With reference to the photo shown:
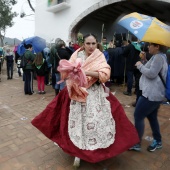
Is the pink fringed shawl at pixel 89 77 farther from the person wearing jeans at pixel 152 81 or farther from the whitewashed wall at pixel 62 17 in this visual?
the whitewashed wall at pixel 62 17

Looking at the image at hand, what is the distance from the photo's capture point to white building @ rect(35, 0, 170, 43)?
34.8 feet

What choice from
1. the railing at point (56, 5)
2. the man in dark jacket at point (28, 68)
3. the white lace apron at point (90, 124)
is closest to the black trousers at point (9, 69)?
the man in dark jacket at point (28, 68)

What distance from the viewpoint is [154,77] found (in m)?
2.56

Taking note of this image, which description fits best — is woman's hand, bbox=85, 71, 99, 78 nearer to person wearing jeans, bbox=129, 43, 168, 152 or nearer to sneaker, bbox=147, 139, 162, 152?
person wearing jeans, bbox=129, 43, 168, 152

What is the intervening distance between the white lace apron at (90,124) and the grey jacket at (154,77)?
63 cm

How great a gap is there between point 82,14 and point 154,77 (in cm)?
948

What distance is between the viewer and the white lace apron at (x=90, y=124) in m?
2.44

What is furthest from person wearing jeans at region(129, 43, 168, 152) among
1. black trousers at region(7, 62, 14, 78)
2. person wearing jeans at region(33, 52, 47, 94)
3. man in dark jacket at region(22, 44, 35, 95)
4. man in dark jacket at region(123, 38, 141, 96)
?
black trousers at region(7, 62, 14, 78)

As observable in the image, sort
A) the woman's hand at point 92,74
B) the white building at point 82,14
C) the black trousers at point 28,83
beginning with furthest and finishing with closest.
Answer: the white building at point 82,14, the black trousers at point 28,83, the woman's hand at point 92,74

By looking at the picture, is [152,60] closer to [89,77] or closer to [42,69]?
[89,77]

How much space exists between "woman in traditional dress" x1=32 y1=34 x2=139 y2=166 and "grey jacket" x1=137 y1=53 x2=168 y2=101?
476 mm

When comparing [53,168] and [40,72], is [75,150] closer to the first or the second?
[53,168]

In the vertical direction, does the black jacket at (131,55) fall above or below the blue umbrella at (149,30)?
below

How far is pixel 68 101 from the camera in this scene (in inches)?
102
